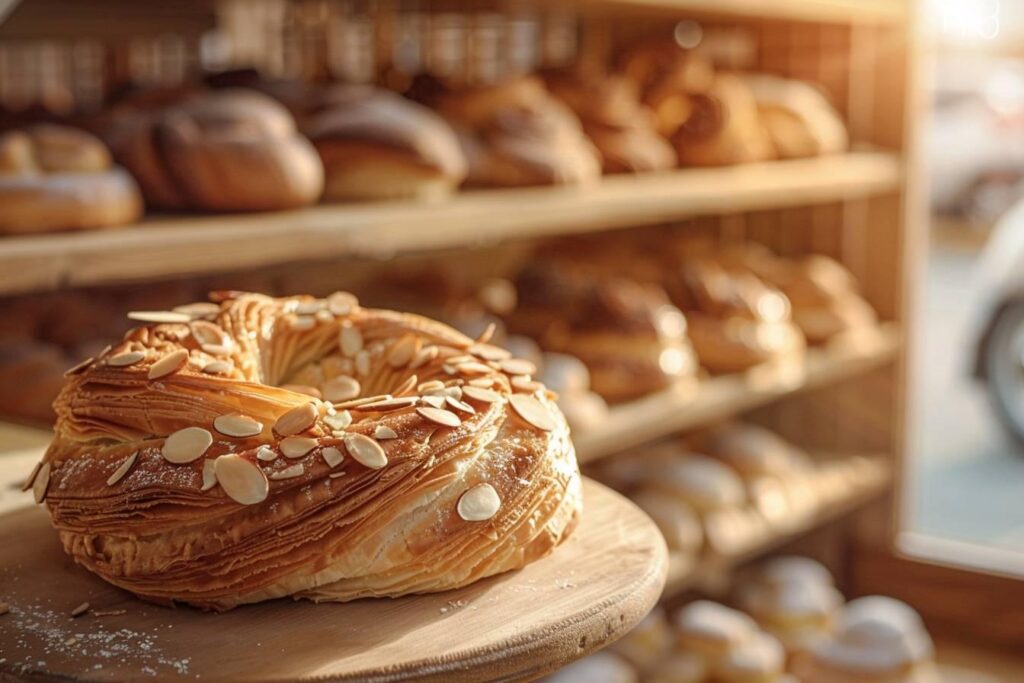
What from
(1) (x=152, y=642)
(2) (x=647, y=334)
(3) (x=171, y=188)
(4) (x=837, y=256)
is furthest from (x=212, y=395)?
(4) (x=837, y=256)

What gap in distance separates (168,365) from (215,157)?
2.91 feet

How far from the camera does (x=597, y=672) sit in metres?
2.51

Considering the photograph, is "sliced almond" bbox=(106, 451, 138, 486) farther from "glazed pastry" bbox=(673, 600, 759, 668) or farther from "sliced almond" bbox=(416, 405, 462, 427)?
"glazed pastry" bbox=(673, 600, 759, 668)

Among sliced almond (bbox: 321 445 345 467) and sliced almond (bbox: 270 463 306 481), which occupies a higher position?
sliced almond (bbox: 321 445 345 467)

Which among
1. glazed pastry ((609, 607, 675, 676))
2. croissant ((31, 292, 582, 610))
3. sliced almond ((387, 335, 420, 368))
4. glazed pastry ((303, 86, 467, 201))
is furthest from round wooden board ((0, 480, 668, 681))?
glazed pastry ((609, 607, 675, 676))

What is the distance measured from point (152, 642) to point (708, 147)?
225cm

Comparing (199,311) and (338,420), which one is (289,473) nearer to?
(338,420)

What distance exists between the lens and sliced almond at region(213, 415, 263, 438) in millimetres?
947

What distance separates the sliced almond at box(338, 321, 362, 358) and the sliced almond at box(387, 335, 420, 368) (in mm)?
32

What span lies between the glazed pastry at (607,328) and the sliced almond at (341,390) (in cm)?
145

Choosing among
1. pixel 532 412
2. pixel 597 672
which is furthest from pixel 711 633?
pixel 532 412

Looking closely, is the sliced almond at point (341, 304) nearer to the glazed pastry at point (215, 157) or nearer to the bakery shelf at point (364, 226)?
the bakery shelf at point (364, 226)

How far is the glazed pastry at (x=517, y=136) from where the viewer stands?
92.5 inches

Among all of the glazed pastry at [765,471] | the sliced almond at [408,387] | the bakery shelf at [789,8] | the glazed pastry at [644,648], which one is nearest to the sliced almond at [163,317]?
the sliced almond at [408,387]
